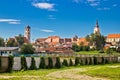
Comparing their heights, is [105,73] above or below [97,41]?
below

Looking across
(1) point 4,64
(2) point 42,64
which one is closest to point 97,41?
(2) point 42,64

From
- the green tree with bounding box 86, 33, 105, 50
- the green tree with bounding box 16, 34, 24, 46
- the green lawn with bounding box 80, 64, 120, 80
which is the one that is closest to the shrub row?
the green lawn with bounding box 80, 64, 120, 80

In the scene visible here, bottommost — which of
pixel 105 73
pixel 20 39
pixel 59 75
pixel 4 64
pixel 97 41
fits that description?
pixel 105 73

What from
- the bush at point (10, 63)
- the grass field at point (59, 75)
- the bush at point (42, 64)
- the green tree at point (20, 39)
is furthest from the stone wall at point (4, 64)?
the green tree at point (20, 39)

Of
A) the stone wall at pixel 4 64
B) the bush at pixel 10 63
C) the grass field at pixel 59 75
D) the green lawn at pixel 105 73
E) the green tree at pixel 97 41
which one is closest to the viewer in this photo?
the grass field at pixel 59 75

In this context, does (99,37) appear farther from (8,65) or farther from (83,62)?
(8,65)

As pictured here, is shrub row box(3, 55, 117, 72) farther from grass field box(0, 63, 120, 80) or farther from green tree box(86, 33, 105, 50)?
green tree box(86, 33, 105, 50)

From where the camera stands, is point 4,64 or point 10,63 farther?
point 10,63

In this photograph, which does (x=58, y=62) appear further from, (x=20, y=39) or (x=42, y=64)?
(x=20, y=39)

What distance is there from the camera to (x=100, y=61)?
175 ft

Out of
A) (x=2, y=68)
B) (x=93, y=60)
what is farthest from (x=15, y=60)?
(x=93, y=60)

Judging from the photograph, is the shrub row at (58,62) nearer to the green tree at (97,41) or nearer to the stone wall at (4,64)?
the stone wall at (4,64)

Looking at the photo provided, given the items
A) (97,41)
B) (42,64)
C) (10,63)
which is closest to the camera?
(10,63)

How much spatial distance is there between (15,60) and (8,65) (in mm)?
2673
